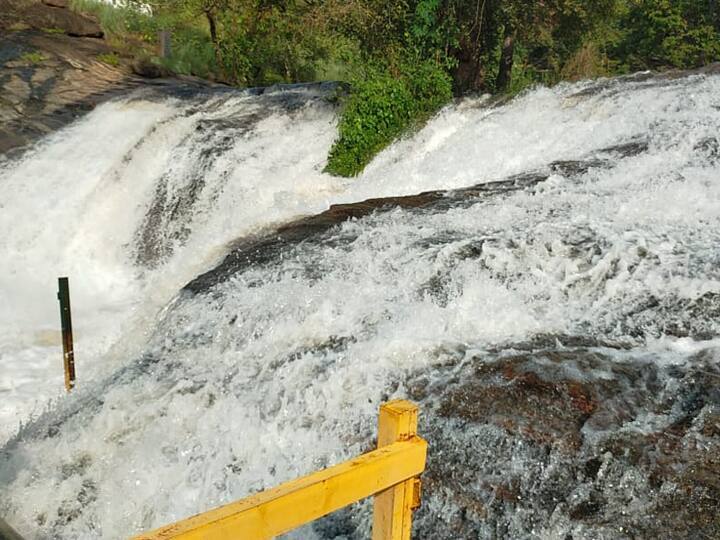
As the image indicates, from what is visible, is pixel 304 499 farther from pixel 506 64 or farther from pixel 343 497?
pixel 506 64

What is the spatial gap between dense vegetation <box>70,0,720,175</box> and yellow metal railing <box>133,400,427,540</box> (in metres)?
6.59

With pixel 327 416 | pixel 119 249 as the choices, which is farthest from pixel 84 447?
pixel 119 249

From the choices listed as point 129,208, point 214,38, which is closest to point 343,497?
point 129,208

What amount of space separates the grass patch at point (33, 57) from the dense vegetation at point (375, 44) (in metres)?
2.46

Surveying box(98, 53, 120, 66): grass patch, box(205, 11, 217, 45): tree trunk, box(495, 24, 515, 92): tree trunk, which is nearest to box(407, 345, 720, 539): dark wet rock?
box(495, 24, 515, 92): tree trunk

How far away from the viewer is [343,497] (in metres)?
1.72

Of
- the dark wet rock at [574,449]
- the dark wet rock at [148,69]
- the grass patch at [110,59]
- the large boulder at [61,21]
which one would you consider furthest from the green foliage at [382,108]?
the large boulder at [61,21]

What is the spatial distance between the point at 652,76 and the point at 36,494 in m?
7.78

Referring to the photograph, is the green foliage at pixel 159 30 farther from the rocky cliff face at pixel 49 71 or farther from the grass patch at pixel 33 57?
the grass patch at pixel 33 57

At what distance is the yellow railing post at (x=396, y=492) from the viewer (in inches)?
73.2

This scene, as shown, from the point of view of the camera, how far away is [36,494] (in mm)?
3758

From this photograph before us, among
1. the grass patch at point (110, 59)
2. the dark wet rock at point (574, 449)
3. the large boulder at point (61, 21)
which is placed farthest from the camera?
the large boulder at point (61, 21)

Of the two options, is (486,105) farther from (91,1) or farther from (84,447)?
(91,1)

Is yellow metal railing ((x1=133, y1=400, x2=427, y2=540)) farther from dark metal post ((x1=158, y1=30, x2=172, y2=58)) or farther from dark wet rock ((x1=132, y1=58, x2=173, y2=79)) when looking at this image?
dark metal post ((x1=158, y1=30, x2=172, y2=58))
